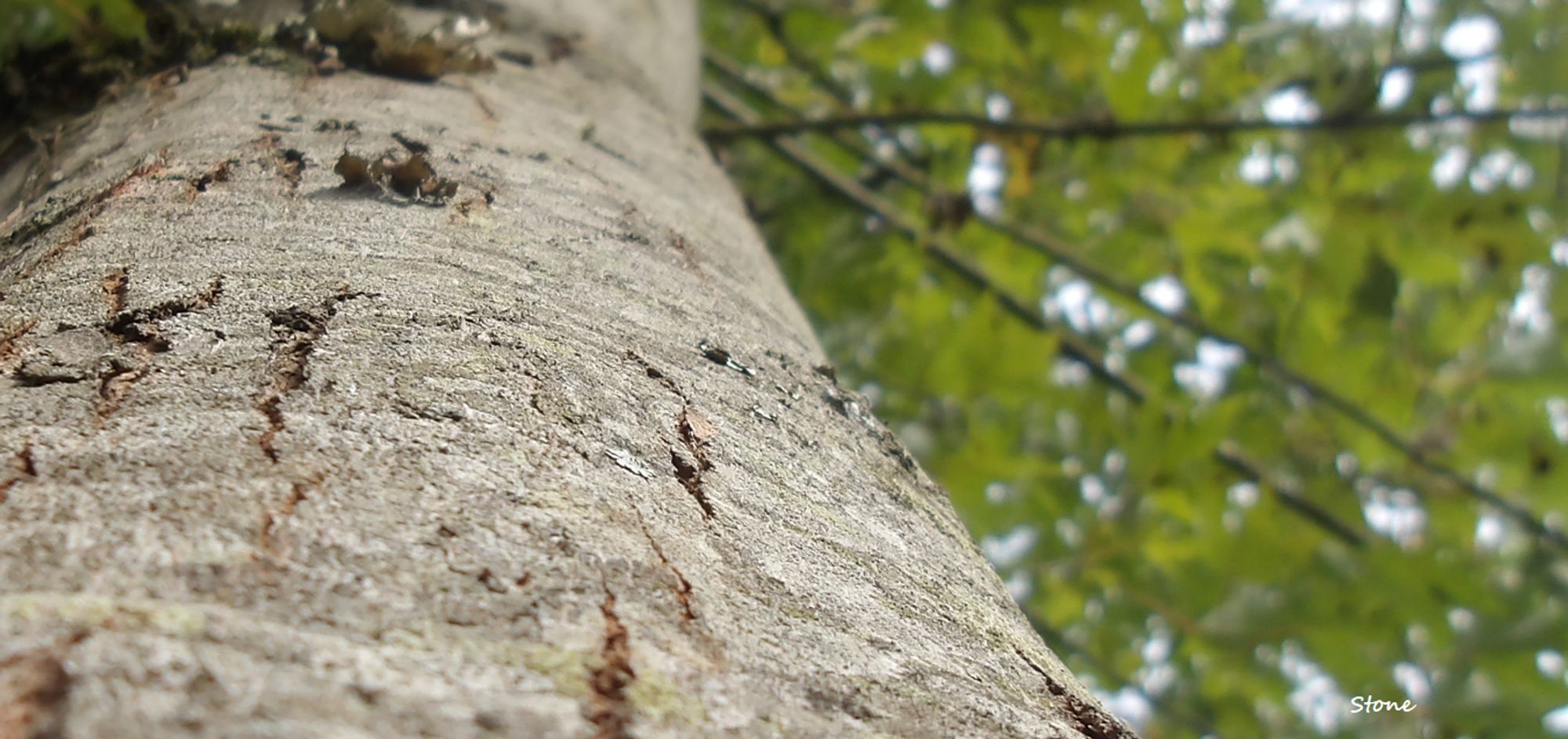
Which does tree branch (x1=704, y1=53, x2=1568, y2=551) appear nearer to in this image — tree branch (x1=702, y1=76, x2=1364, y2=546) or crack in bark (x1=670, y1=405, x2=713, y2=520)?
tree branch (x1=702, y1=76, x2=1364, y2=546)

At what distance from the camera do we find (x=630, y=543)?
1.29 feet

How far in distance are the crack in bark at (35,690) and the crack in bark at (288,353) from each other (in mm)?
113

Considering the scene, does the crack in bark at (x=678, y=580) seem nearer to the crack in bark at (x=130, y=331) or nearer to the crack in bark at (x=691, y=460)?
the crack in bark at (x=691, y=460)

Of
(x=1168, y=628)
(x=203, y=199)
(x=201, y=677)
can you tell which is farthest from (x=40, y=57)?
(x=1168, y=628)

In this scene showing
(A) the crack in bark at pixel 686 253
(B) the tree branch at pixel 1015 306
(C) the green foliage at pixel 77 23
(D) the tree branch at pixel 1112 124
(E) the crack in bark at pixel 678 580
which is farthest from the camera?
(B) the tree branch at pixel 1015 306

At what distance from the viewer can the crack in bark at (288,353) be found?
41 cm

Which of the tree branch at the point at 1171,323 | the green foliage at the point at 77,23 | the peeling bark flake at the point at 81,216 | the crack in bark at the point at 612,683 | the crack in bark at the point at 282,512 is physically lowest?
the crack in bark at the point at 612,683

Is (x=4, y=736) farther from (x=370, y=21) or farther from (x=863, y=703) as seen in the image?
(x=370, y=21)

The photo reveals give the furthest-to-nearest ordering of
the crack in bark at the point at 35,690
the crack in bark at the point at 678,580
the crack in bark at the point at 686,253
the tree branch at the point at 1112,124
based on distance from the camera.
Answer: the tree branch at the point at 1112,124
the crack in bark at the point at 686,253
the crack in bark at the point at 678,580
the crack in bark at the point at 35,690

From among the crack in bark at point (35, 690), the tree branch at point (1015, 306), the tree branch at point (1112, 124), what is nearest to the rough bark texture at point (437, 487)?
the crack in bark at point (35, 690)

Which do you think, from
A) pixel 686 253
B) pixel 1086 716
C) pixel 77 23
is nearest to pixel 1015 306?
pixel 686 253

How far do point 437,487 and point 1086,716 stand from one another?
0.89 feet

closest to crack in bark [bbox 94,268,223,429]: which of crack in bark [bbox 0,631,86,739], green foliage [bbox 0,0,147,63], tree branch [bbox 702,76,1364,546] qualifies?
crack in bark [bbox 0,631,86,739]

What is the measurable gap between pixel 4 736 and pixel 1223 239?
1.77m
